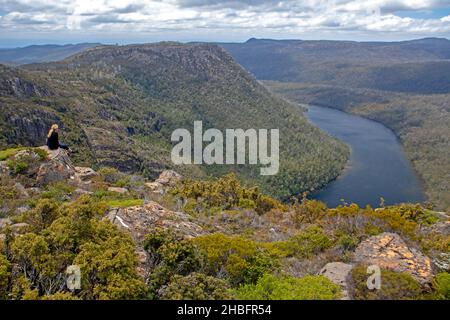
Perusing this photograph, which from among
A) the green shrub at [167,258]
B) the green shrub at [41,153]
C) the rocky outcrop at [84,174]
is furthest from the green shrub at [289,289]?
the rocky outcrop at [84,174]

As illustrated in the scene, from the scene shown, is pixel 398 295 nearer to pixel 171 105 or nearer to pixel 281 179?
pixel 281 179

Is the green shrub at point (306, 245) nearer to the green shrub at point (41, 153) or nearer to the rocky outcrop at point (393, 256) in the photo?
the rocky outcrop at point (393, 256)

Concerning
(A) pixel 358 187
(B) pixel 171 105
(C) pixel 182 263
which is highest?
(C) pixel 182 263

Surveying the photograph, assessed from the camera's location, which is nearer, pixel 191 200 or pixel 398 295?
pixel 398 295

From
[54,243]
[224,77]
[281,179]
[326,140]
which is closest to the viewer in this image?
[54,243]

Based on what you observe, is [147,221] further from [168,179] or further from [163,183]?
[168,179]

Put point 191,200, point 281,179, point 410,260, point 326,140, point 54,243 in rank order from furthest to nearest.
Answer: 1. point 326,140
2. point 281,179
3. point 191,200
4. point 410,260
5. point 54,243

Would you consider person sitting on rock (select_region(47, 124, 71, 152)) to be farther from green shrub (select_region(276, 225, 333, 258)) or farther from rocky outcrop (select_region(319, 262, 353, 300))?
rocky outcrop (select_region(319, 262, 353, 300))
